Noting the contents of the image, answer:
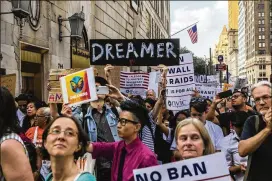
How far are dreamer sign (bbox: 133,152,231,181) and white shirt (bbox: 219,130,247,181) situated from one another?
2.34 metres

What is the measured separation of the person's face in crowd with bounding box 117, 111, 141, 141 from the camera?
14.2ft

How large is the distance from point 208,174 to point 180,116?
4.39 m

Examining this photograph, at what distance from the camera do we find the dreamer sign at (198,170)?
120 inches

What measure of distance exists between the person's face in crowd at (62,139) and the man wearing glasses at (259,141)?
139cm

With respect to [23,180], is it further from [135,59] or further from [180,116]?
[135,59]

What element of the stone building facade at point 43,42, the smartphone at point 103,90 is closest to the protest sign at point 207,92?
the stone building facade at point 43,42

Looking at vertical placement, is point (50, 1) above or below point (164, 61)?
above

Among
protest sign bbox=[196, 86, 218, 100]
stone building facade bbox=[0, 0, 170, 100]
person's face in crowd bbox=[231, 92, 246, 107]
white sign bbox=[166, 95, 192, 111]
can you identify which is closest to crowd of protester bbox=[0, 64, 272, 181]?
person's face in crowd bbox=[231, 92, 246, 107]

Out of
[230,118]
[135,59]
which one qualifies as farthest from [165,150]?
[135,59]

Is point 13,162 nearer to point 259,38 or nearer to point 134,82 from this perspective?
point 134,82

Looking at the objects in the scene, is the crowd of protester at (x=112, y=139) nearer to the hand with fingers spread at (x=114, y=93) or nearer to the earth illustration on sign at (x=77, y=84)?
the hand with fingers spread at (x=114, y=93)

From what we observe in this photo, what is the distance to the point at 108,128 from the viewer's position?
5.69 meters

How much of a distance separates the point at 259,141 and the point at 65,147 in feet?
5.00

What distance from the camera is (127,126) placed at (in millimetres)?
4359
